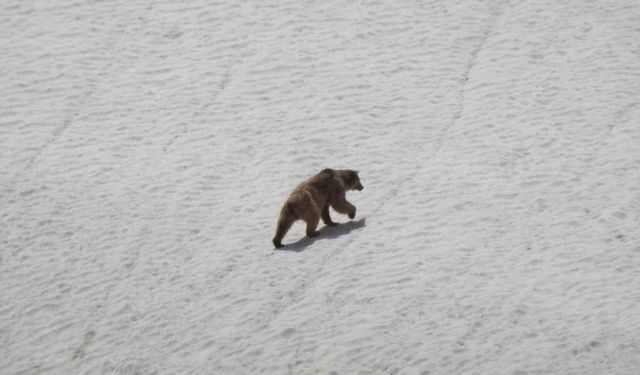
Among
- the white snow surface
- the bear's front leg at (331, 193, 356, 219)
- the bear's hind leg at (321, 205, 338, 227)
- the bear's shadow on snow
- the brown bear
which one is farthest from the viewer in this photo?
the bear's hind leg at (321, 205, 338, 227)

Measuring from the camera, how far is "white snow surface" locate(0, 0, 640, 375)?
436 inches

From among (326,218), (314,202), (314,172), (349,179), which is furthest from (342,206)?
(314,172)

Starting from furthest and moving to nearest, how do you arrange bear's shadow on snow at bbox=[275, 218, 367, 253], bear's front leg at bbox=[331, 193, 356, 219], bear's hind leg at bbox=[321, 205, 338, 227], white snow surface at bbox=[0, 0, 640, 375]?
bear's hind leg at bbox=[321, 205, 338, 227]
bear's front leg at bbox=[331, 193, 356, 219]
bear's shadow on snow at bbox=[275, 218, 367, 253]
white snow surface at bbox=[0, 0, 640, 375]

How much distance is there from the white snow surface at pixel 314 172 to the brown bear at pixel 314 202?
0.37 metres

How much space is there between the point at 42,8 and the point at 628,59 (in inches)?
595

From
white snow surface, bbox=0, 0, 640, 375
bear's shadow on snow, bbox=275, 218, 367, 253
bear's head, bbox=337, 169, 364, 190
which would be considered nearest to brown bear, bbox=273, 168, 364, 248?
bear's head, bbox=337, 169, 364, 190

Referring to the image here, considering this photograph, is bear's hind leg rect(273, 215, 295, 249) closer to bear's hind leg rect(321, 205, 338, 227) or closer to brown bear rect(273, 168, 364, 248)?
brown bear rect(273, 168, 364, 248)

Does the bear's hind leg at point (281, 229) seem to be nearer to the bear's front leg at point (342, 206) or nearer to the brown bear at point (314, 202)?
the brown bear at point (314, 202)

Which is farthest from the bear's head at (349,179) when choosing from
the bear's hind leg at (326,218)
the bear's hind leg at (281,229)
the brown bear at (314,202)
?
the bear's hind leg at (281,229)

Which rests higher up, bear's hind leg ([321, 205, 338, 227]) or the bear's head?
the bear's head

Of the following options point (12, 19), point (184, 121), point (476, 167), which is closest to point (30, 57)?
point (12, 19)

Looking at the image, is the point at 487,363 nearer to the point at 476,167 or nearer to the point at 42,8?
the point at 476,167

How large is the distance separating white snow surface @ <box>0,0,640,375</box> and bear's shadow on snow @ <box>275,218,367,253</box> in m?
0.06

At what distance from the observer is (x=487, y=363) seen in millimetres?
10117
